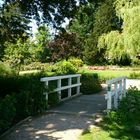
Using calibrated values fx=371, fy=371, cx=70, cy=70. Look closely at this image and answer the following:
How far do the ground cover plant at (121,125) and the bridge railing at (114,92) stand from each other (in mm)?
305

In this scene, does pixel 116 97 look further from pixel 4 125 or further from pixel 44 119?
pixel 4 125

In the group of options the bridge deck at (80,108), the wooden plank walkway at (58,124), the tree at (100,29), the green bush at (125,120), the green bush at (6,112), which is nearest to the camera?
the green bush at (6,112)

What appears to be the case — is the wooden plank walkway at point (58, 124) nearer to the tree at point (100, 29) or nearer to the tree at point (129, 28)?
the tree at point (129, 28)

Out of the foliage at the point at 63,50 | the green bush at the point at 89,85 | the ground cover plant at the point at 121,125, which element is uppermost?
the foliage at the point at 63,50

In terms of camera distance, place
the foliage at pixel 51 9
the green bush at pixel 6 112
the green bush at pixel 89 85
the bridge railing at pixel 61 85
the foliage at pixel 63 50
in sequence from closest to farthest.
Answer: the green bush at pixel 6 112 < the bridge railing at pixel 61 85 < the foliage at pixel 51 9 < the green bush at pixel 89 85 < the foliage at pixel 63 50

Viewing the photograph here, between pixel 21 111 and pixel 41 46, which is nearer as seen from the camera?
pixel 21 111

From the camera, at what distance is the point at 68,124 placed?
9430mm

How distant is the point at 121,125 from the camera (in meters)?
9.63

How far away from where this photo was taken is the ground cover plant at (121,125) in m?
8.52

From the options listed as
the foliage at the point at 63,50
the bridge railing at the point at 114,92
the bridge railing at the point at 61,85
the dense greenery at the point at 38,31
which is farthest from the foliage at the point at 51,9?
the foliage at the point at 63,50

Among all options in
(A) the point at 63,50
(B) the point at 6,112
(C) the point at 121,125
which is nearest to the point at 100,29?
(A) the point at 63,50

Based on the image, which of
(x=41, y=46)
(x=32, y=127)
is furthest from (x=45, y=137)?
(x=41, y=46)

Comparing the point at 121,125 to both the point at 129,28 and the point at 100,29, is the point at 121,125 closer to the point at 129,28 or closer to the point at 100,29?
the point at 129,28

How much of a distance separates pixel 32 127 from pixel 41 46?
48376mm
